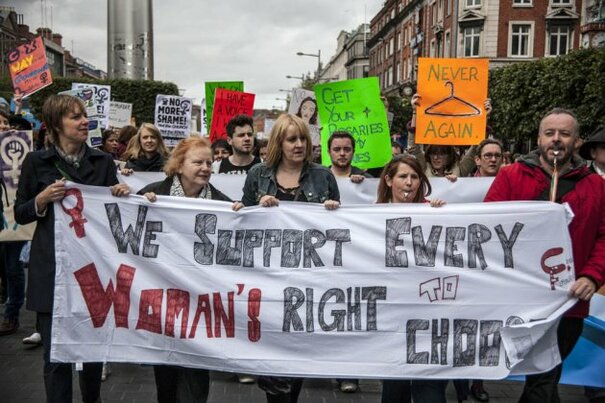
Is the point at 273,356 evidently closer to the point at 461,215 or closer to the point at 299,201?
the point at 299,201

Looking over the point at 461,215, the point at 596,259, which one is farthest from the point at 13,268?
the point at 596,259

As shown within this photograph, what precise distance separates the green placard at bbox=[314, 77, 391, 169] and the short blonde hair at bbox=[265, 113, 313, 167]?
9.40 feet

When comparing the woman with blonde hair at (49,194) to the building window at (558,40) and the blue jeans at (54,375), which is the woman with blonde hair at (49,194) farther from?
the building window at (558,40)

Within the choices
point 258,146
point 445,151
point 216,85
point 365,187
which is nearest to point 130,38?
point 216,85

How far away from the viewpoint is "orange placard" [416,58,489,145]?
649cm

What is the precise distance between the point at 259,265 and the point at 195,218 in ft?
1.55

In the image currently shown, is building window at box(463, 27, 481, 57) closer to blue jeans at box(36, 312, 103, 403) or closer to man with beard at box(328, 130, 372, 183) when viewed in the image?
man with beard at box(328, 130, 372, 183)

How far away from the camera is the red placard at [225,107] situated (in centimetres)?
943

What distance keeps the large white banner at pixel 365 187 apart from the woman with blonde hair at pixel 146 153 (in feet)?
0.56

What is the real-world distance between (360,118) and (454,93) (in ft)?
3.41

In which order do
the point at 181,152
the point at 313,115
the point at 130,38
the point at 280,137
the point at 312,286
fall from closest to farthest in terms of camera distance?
the point at 312,286 → the point at 181,152 → the point at 280,137 → the point at 313,115 → the point at 130,38

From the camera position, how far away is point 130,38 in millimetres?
18859

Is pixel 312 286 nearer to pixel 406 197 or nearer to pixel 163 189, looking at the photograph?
pixel 406 197

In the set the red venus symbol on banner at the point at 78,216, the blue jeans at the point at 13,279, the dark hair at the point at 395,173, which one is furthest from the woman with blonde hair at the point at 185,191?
the blue jeans at the point at 13,279
